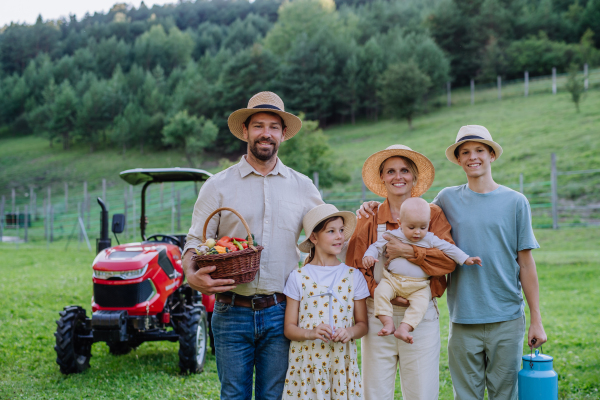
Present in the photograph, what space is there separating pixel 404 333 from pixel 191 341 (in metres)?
3.09

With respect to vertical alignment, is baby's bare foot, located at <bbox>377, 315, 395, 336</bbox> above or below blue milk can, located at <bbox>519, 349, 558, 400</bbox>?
above

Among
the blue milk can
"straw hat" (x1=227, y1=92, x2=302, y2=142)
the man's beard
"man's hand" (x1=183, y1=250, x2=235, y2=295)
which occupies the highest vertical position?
"straw hat" (x1=227, y1=92, x2=302, y2=142)

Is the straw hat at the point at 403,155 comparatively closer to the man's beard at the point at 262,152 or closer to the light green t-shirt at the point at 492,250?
the light green t-shirt at the point at 492,250

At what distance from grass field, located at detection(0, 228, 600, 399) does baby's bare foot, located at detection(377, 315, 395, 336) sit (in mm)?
2373

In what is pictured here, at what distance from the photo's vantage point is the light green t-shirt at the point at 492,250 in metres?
3.05

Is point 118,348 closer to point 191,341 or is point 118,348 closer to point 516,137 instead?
point 191,341

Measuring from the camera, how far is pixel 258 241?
287 centimetres

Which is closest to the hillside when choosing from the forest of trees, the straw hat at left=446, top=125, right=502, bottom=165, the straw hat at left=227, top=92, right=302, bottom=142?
the forest of trees

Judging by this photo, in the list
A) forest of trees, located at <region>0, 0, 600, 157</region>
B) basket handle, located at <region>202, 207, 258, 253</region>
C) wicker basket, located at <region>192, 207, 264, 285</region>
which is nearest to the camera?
wicker basket, located at <region>192, 207, 264, 285</region>

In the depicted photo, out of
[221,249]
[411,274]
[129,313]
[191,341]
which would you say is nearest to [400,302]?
[411,274]

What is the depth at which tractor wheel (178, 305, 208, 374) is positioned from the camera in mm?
5230

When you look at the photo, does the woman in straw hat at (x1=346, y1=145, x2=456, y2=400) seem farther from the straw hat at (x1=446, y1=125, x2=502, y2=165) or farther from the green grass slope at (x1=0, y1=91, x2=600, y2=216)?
the green grass slope at (x1=0, y1=91, x2=600, y2=216)

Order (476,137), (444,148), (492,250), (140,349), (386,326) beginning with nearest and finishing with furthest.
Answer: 1. (386,326)
2. (492,250)
3. (476,137)
4. (140,349)
5. (444,148)

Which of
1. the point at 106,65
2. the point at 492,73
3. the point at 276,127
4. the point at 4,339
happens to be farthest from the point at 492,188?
the point at 106,65
